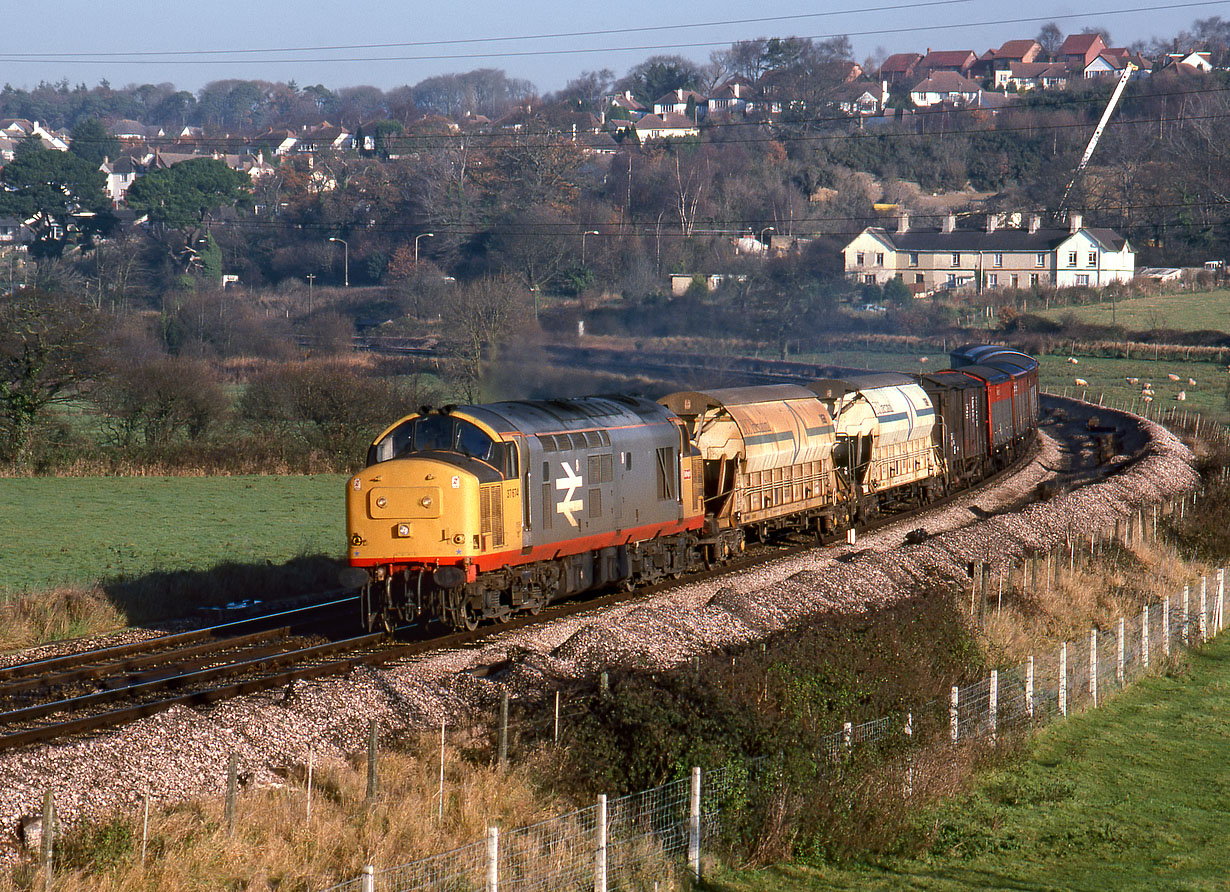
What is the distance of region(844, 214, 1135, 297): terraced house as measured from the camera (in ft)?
362

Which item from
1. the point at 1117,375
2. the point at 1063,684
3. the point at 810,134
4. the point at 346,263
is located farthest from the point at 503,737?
the point at 810,134

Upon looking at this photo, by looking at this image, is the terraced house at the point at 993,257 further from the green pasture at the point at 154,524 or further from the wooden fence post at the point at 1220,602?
the wooden fence post at the point at 1220,602

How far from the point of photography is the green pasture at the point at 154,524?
2872 cm

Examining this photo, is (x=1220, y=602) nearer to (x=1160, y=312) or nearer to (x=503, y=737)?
(x=503, y=737)

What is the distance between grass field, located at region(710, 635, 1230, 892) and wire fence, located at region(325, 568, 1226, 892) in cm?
57

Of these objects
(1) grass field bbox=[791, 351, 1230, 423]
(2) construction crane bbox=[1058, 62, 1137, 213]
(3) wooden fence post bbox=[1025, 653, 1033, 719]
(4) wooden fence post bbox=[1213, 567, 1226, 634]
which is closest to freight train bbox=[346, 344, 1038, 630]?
(3) wooden fence post bbox=[1025, 653, 1033, 719]

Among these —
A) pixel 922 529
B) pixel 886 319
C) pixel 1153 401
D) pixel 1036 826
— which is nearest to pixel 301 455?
pixel 922 529

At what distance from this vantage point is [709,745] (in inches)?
538

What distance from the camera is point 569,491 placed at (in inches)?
867

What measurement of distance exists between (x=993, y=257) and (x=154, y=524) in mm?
90844

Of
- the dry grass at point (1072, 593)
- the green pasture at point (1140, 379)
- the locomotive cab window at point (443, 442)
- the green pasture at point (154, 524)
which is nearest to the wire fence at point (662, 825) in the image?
the dry grass at point (1072, 593)

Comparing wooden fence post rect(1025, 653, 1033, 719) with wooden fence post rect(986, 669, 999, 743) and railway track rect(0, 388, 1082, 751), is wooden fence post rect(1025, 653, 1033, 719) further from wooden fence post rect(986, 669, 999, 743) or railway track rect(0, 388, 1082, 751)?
railway track rect(0, 388, 1082, 751)

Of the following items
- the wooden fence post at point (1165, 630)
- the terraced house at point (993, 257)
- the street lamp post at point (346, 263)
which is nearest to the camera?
the wooden fence post at point (1165, 630)

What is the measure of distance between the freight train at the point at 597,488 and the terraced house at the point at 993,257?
7948 cm
